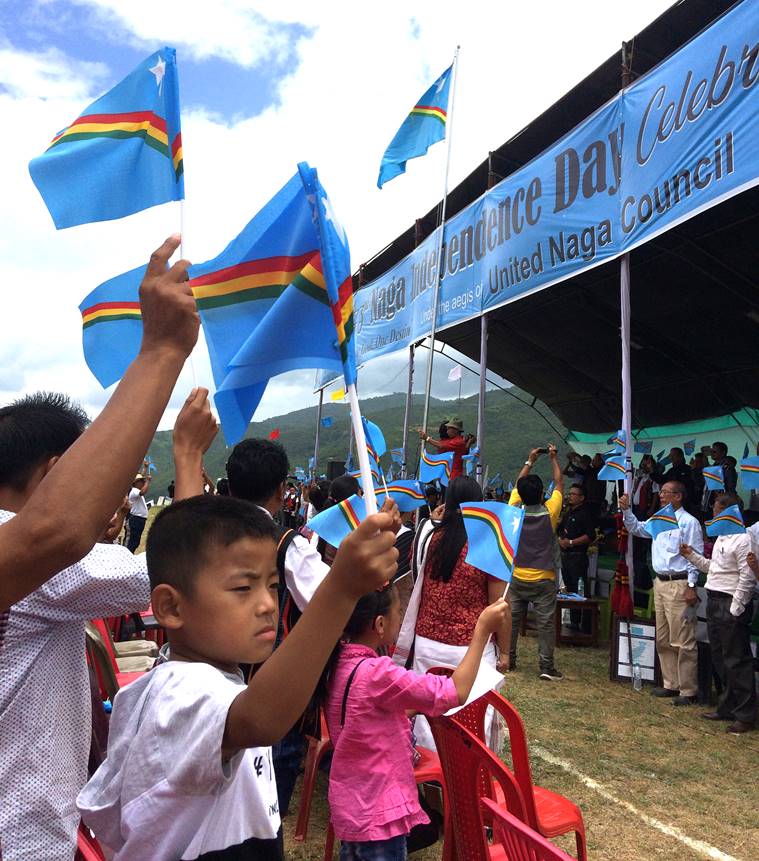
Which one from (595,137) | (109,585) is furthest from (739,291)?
(109,585)

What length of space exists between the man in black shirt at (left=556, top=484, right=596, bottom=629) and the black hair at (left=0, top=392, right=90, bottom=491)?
8261mm

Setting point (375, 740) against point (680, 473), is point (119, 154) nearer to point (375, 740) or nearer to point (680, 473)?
point (375, 740)

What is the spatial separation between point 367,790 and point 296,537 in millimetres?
958

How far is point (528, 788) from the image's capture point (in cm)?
239

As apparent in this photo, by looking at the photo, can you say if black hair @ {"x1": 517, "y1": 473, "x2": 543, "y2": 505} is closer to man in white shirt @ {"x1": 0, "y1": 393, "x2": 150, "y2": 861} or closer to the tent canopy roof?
the tent canopy roof

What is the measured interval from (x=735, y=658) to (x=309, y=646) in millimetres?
5564

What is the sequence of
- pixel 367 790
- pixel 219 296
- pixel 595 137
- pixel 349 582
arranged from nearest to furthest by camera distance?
1. pixel 349 582
2. pixel 219 296
3. pixel 367 790
4. pixel 595 137

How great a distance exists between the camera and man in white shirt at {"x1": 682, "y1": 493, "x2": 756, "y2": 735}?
554 cm

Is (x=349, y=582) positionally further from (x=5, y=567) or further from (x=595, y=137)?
(x=595, y=137)

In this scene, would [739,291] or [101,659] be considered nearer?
[101,659]

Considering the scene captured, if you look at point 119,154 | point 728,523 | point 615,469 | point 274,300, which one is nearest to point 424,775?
point 274,300

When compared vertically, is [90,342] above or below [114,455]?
above

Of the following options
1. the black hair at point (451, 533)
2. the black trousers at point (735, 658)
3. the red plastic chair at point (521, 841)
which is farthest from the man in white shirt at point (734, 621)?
the red plastic chair at point (521, 841)

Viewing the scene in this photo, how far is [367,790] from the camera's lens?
223 centimetres
